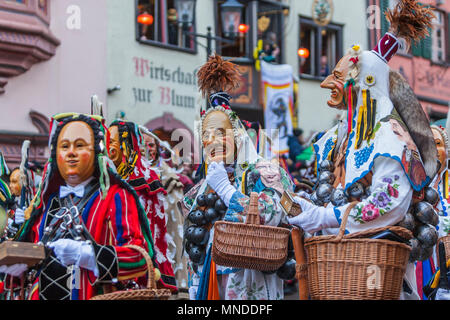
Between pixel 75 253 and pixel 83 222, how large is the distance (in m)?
0.35

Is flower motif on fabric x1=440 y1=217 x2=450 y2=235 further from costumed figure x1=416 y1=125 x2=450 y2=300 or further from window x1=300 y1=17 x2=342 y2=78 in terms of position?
window x1=300 y1=17 x2=342 y2=78

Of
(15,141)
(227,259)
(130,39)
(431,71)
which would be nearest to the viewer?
(227,259)

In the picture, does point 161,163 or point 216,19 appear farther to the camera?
point 216,19

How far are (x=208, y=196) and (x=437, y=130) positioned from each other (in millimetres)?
2234

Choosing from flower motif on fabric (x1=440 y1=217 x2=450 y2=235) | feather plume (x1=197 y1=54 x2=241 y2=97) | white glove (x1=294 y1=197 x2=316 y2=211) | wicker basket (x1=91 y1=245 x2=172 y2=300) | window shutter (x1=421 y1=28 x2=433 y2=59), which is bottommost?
wicker basket (x1=91 y1=245 x2=172 y2=300)

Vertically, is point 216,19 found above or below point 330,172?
above

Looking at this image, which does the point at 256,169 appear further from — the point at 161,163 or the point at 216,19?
the point at 216,19

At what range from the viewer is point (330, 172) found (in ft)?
17.9

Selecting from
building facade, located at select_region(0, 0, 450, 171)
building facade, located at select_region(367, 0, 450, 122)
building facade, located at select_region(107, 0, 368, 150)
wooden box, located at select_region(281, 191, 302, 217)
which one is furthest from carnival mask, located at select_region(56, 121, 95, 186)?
building facade, located at select_region(367, 0, 450, 122)

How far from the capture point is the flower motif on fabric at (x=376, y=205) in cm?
480

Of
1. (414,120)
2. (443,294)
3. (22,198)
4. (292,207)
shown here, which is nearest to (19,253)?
(292,207)

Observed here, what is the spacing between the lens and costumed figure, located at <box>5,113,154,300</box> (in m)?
4.79

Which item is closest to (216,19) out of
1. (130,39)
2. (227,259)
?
(130,39)

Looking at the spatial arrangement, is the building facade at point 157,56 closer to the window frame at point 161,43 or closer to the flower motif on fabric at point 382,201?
Result: the window frame at point 161,43
